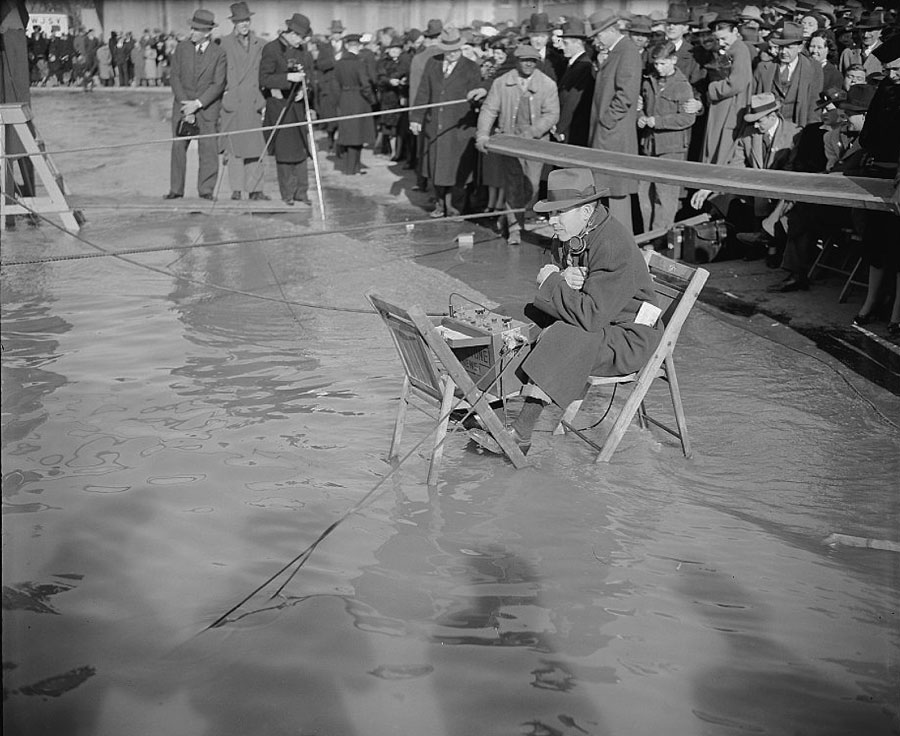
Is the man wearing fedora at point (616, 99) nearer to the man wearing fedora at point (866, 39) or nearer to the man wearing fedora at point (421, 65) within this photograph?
the man wearing fedora at point (866, 39)

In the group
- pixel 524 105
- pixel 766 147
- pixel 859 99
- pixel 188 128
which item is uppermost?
pixel 859 99

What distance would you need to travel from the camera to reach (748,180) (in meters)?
7.47

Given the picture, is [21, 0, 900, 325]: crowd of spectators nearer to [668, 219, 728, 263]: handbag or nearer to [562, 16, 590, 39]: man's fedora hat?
[562, 16, 590, 39]: man's fedora hat

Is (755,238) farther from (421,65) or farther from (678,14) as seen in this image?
(421,65)

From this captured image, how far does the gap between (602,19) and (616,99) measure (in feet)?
2.66

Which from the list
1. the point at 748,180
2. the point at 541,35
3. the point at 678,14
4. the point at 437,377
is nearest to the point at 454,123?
the point at 541,35

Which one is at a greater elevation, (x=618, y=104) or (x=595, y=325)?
(x=618, y=104)

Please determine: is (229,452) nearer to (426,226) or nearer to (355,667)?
(355,667)

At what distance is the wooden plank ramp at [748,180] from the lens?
22.6ft

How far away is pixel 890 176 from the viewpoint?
7855 millimetres

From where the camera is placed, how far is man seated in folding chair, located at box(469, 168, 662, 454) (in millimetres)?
5891

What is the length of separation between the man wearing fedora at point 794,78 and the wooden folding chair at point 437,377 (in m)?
5.75

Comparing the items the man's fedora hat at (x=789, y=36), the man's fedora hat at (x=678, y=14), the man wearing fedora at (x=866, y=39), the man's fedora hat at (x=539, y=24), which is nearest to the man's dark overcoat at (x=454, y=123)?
the man's fedora hat at (x=539, y=24)

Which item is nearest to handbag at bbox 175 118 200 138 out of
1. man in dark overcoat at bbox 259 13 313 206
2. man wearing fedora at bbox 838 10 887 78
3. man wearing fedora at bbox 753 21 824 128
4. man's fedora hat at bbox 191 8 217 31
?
man in dark overcoat at bbox 259 13 313 206
